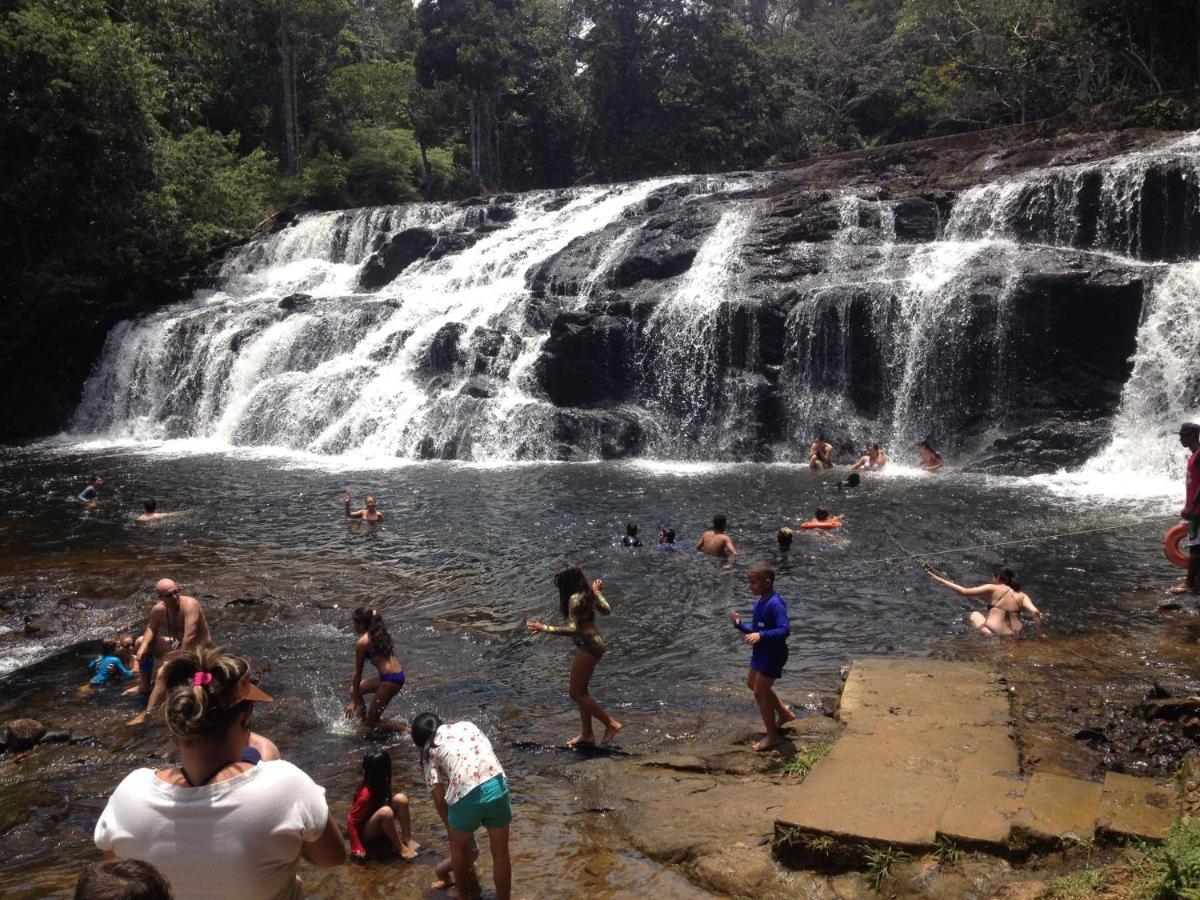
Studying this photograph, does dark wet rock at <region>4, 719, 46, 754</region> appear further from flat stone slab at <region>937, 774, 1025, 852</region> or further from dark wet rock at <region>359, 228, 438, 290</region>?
dark wet rock at <region>359, 228, 438, 290</region>

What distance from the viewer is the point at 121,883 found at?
244cm

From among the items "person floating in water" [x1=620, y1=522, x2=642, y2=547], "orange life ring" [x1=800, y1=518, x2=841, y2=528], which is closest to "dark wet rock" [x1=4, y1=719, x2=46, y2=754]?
"person floating in water" [x1=620, y1=522, x2=642, y2=547]

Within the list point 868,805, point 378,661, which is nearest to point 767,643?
point 868,805

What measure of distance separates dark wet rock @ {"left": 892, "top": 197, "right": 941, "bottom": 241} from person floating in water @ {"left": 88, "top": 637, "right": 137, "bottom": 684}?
19435mm

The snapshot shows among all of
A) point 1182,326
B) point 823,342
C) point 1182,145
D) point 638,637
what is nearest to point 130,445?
point 823,342

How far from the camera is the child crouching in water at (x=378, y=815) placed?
5.67 metres

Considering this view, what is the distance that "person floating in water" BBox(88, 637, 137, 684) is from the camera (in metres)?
9.27

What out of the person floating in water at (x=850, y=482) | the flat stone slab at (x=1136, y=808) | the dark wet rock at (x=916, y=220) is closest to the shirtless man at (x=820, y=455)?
the person floating in water at (x=850, y=482)

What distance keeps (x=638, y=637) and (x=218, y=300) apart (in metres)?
26.1

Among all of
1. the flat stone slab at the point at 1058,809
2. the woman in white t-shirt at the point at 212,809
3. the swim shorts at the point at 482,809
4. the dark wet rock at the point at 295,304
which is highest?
the dark wet rock at the point at 295,304

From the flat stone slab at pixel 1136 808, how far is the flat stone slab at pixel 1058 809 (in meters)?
0.07

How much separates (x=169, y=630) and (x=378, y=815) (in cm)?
370

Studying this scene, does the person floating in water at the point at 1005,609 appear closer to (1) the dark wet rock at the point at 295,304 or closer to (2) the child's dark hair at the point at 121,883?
(2) the child's dark hair at the point at 121,883

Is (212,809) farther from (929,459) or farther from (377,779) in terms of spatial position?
(929,459)
